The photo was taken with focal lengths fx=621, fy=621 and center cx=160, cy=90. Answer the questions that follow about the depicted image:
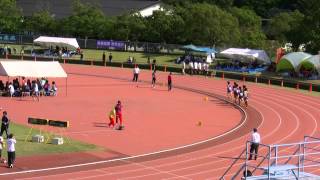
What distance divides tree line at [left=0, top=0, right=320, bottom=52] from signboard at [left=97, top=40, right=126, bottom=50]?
2.27m

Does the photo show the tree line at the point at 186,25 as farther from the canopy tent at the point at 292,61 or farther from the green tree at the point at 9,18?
the canopy tent at the point at 292,61

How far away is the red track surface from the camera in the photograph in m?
22.7

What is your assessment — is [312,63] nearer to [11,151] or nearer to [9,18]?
[11,151]

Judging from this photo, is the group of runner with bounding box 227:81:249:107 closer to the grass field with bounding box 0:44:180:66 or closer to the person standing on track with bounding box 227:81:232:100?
the person standing on track with bounding box 227:81:232:100

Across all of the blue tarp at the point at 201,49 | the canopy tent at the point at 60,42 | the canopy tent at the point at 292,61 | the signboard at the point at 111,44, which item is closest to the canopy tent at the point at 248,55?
the canopy tent at the point at 292,61

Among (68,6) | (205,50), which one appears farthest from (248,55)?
(68,6)

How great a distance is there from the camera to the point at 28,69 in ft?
136

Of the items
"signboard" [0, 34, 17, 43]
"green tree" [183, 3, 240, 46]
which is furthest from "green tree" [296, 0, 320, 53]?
"signboard" [0, 34, 17, 43]

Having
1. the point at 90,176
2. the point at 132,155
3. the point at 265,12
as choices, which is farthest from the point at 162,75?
the point at 265,12

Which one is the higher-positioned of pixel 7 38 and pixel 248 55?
pixel 7 38

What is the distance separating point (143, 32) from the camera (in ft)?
288

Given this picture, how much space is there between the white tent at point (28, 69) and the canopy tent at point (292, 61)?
29.2m

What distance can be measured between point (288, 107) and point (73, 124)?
17519 mm

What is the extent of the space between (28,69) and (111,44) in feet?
145
